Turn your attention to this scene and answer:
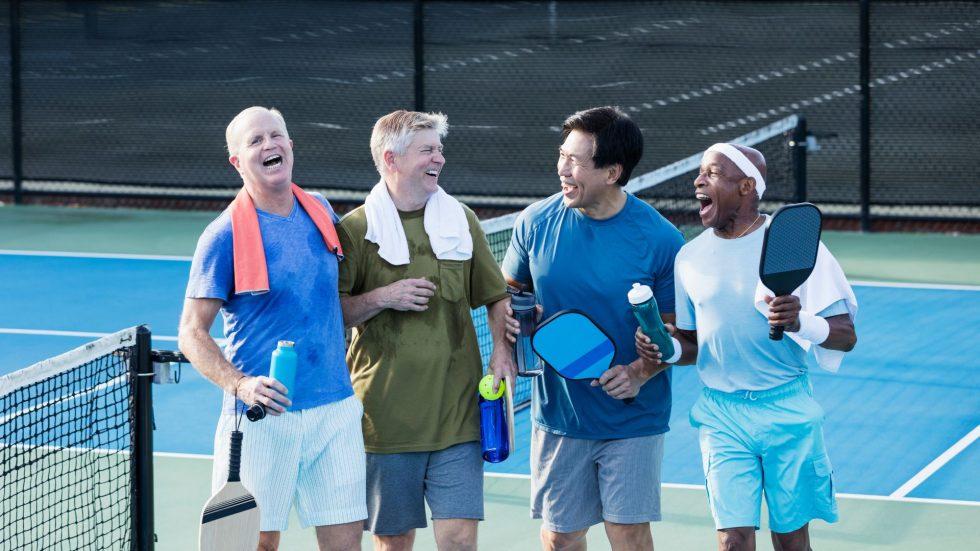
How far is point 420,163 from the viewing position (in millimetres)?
5566

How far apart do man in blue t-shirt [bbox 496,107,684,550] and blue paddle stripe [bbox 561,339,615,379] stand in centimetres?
8

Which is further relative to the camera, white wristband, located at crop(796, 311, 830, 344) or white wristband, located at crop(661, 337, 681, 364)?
white wristband, located at crop(661, 337, 681, 364)

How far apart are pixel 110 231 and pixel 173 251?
157 cm

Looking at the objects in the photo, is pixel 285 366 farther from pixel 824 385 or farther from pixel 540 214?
pixel 824 385

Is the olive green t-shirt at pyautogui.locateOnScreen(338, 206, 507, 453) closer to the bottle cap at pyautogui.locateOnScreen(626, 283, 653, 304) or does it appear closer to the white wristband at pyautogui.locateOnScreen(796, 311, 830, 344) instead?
the bottle cap at pyautogui.locateOnScreen(626, 283, 653, 304)

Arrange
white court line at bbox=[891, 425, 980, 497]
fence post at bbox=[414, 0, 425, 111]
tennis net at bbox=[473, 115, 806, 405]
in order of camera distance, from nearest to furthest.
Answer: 1. white court line at bbox=[891, 425, 980, 497]
2. tennis net at bbox=[473, 115, 806, 405]
3. fence post at bbox=[414, 0, 425, 111]

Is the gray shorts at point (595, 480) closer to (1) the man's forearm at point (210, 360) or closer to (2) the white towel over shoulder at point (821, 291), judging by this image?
(2) the white towel over shoulder at point (821, 291)

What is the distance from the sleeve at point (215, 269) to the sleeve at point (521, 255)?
3.87ft

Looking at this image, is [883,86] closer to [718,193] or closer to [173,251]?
[173,251]

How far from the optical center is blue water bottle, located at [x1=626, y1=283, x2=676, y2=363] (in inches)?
209

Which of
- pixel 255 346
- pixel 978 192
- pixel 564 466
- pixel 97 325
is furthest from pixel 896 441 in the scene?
pixel 978 192

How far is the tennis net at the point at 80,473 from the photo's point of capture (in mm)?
5809

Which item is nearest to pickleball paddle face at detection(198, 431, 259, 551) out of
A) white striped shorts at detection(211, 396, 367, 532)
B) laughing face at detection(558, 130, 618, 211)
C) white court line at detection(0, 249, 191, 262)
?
white striped shorts at detection(211, 396, 367, 532)

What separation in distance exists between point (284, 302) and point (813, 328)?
5.86 ft
